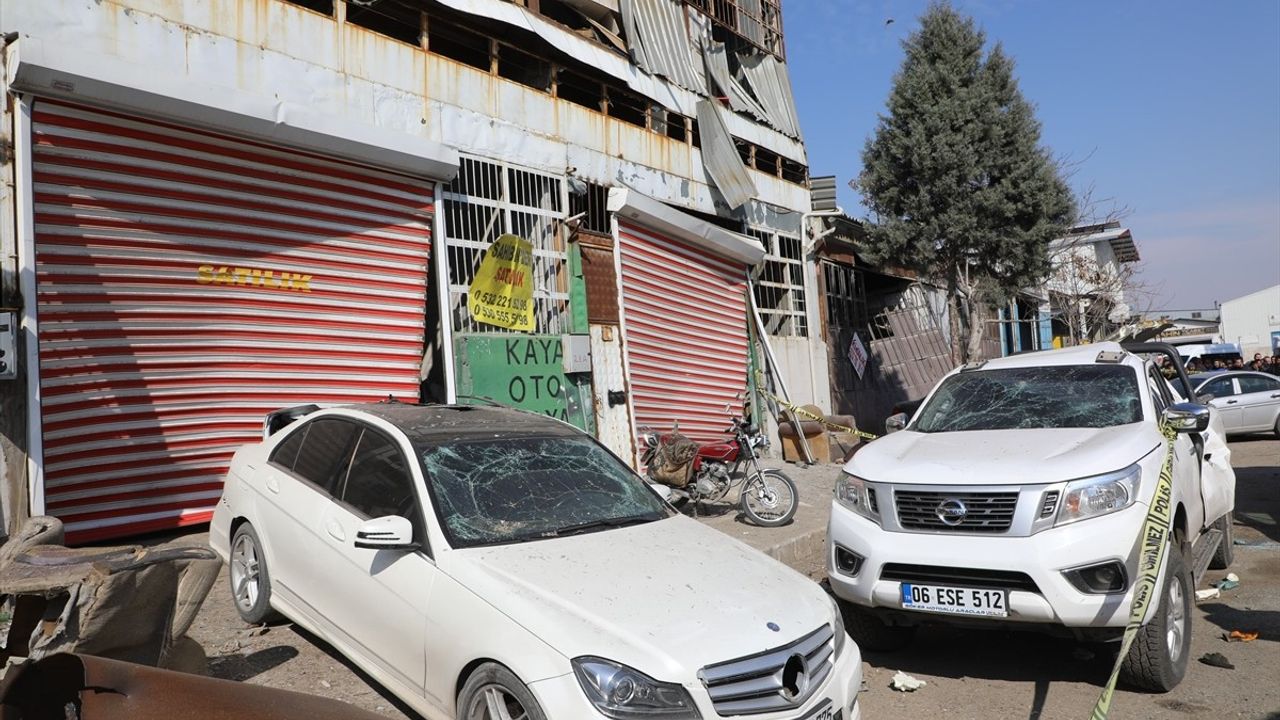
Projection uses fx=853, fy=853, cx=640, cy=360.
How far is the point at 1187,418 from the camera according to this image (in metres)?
4.94

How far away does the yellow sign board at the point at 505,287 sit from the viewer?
30.8 ft

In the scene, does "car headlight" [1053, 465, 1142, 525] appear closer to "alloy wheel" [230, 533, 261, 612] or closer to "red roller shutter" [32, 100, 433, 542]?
"alloy wheel" [230, 533, 261, 612]

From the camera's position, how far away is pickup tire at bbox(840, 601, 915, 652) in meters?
5.09

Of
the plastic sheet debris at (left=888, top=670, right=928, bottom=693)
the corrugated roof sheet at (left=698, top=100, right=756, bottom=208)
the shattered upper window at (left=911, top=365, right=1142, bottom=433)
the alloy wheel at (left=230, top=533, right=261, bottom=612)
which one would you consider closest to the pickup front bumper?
the plastic sheet debris at (left=888, top=670, right=928, bottom=693)

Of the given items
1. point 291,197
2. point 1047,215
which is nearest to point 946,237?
point 1047,215

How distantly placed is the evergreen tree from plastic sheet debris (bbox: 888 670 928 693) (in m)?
13.4

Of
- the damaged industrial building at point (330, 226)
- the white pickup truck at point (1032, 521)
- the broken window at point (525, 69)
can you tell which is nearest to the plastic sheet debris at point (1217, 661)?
the white pickup truck at point (1032, 521)

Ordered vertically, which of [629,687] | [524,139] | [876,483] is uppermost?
[524,139]

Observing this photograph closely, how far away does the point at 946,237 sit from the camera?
661 inches

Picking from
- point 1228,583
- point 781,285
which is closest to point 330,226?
point 1228,583

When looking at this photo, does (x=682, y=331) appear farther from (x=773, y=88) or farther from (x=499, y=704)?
(x=499, y=704)

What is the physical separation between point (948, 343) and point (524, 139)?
45.8 ft

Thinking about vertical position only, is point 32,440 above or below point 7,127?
below

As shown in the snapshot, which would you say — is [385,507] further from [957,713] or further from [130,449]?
[130,449]
